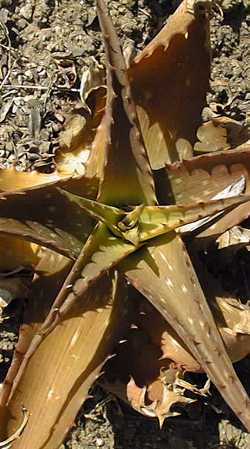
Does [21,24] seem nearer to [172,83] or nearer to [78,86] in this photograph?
[78,86]

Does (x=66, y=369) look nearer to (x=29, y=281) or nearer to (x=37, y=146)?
(x=29, y=281)

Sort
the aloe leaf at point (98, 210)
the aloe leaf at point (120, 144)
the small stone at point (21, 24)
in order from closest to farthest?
the aloe leaf at point (120, 144) < the aloe leaf at point (98, 210) < the small stone at point (21, 24)

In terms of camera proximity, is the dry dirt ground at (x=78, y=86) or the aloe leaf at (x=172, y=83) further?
the dry dirt ground at (x=78, y=86)

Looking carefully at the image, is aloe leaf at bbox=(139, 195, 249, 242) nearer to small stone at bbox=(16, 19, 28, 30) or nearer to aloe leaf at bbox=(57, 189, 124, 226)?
aloe leaf at bbox=(57, 189, 124, 226)

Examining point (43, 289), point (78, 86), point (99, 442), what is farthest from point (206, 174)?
point (99, 442)

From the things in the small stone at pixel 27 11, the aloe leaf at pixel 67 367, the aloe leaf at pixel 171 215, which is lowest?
the aloe leaf at pixel 67 367

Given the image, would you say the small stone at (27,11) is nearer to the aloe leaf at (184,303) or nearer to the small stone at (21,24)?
the small stone at (21,24)

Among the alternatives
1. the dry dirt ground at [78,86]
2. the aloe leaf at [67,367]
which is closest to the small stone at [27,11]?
the dry dirt ground at [78,86]

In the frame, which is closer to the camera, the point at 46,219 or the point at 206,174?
the point at 46,219
